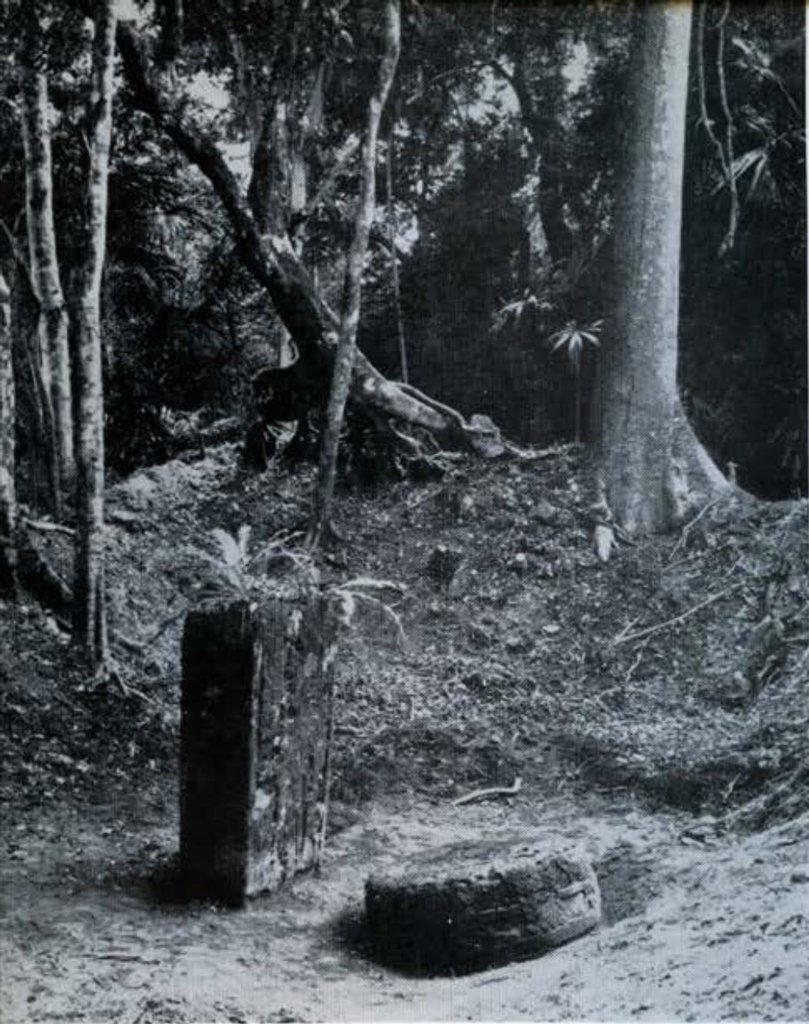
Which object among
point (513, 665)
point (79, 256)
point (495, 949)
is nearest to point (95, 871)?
point (495, 949)

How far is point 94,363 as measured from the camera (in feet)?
12.7

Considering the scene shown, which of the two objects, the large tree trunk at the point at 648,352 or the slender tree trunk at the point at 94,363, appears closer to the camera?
the slender tree trunk at the point at 94,363

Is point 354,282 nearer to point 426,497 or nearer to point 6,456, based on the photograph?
point 426,497

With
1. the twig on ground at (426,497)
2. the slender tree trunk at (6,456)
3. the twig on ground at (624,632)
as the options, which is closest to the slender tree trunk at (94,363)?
the slender tree trunk at (6,456)

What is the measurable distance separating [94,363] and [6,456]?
0.47m

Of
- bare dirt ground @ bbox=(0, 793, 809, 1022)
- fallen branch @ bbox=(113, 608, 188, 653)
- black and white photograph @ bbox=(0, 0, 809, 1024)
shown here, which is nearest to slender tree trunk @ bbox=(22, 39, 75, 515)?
black and white photograph @ bbox=(0, 0, 809, 1024)

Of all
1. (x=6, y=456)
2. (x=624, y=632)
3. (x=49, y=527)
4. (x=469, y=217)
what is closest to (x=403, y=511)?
(x=624, y=632)

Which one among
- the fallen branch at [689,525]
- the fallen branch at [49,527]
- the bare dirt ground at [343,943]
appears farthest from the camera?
the fallen branch at [689,525]

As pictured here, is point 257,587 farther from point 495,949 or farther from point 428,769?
point 495,949

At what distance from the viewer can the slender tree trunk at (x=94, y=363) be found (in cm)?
380

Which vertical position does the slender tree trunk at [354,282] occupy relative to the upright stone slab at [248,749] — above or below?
above

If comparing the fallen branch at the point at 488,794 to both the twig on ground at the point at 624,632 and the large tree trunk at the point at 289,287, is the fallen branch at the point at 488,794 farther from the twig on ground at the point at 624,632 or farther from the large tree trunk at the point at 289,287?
the large tree trunk at the point at 289,287

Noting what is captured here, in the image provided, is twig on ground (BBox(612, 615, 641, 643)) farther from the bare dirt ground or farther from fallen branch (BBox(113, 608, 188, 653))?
fallen branch (BBox(113, 608, 188, 653))

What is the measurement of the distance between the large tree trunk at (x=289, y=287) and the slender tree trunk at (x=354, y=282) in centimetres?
5
